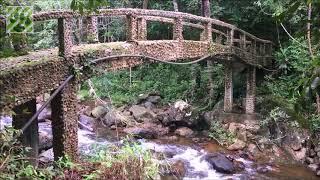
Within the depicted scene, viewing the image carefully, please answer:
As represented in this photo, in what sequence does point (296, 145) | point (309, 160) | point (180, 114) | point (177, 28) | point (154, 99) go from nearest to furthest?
point (177, 28) → point (309, 160) → point (296, 145) → point (180, 114) → point (154, 99)


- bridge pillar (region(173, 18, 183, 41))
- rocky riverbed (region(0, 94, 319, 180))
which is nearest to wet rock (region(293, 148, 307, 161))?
rocky riverbed (region(0, 94, 319, 180))

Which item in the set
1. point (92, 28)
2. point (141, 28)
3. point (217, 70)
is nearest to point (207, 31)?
point (141, 28)

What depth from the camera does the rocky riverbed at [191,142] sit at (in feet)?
33.6

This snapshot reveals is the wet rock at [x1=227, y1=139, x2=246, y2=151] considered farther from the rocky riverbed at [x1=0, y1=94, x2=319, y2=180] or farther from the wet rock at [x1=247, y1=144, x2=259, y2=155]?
the wet rock at [x1=247, y1=144, x2=259, y2=155]

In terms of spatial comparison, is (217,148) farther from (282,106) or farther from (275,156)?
(282,106)

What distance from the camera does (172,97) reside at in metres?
17.3

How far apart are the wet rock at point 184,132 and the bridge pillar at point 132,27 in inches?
244

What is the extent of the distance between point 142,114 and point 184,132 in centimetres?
213

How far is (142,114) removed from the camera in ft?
48.6

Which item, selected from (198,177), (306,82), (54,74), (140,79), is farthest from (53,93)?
(140,79)

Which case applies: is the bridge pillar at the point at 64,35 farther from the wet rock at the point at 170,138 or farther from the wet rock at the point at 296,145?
the wet rock at the point at 296,145

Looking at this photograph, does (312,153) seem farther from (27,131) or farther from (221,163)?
(27,131)

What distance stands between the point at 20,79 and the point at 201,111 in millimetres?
10542

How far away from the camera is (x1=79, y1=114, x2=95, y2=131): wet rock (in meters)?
13.4
